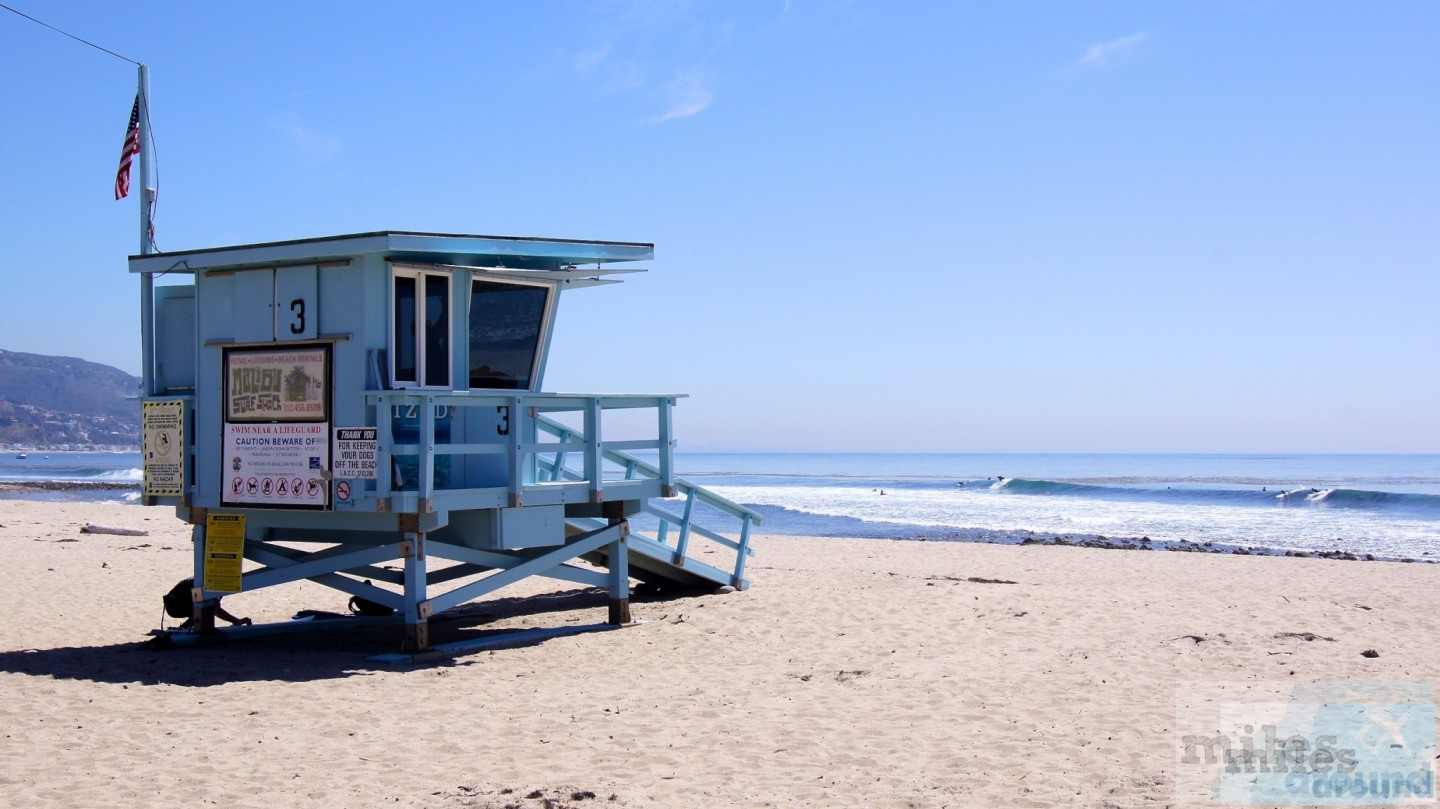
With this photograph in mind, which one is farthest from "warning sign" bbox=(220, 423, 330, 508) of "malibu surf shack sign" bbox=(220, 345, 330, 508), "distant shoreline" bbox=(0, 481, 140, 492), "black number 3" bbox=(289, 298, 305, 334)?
"distant shoreline" bbox=(0, 481, 140, 492)

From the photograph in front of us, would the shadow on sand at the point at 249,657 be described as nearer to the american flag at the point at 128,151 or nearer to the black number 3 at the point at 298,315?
the black number 3 at the point at 298,315

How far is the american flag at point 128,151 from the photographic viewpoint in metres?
11.6

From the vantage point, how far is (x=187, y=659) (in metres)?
10.1

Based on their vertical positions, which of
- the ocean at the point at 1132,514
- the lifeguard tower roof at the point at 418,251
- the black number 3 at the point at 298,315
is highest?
the lifeguard tower roof at the point at 418,251

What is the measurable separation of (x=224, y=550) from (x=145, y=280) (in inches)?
105

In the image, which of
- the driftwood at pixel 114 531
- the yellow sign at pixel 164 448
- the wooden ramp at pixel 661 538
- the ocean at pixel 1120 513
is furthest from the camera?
the ocean at pixel 1120 513

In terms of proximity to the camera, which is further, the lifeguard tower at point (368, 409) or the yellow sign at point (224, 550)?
the yellow sign at point (224, 550)

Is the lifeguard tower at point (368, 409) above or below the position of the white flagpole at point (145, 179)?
below

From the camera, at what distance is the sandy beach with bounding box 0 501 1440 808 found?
607cm

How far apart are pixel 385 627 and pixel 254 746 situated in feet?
18.7

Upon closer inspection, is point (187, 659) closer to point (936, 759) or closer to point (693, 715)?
point (693, 715)

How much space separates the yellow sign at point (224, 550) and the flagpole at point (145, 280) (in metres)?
1.56

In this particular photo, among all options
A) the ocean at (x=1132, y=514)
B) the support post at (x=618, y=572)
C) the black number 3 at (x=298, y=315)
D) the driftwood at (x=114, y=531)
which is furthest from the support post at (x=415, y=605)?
the ocean at (x=1132, y=514)

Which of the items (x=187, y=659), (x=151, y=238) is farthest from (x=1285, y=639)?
(x=151, y=238)
